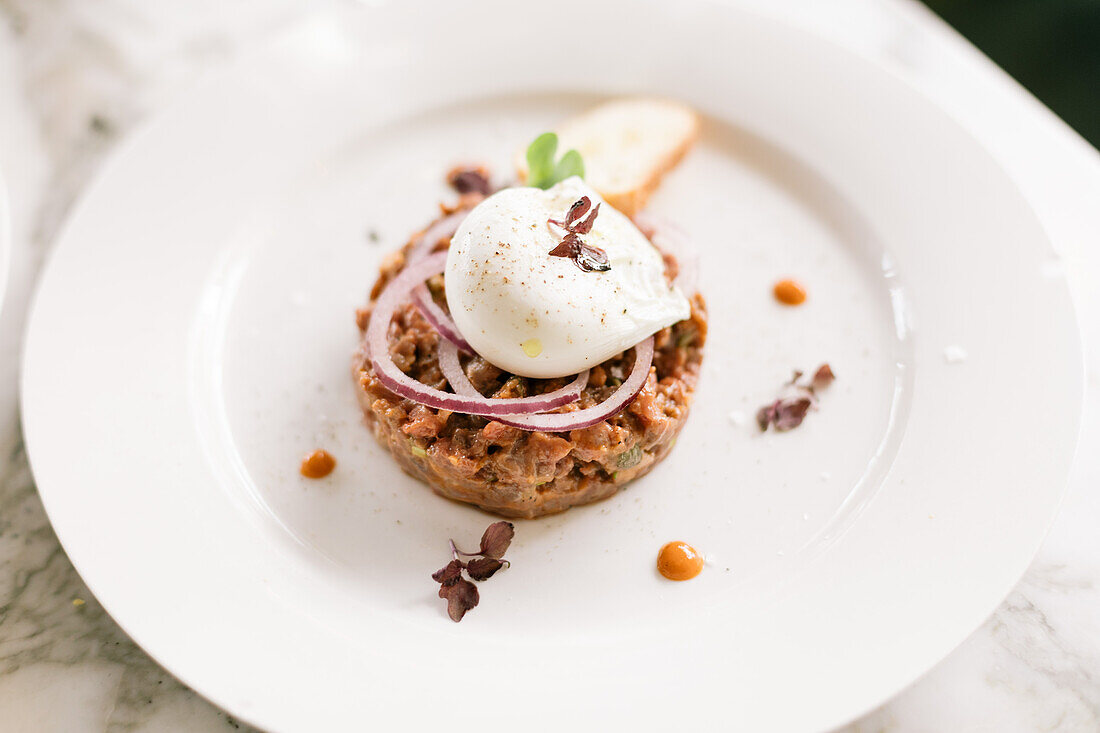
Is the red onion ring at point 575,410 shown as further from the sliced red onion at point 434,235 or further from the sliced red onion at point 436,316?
the sliced red onion at point 434,235

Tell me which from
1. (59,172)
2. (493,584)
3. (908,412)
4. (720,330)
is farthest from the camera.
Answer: (59,172)

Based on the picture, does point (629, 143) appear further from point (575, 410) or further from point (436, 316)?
point (575, 410)

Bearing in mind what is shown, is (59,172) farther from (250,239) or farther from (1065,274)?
(1065,274)

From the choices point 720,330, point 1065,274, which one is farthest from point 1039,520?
point 720,330

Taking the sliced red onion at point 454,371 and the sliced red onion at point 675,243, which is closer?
the sliced red onion at point 454,371

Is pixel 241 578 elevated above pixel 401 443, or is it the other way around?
pixel 401 443

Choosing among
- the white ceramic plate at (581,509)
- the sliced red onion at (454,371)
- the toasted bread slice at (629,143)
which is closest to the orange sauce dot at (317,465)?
the white ceramic plate at (581,509)
